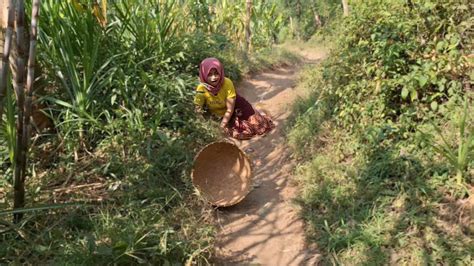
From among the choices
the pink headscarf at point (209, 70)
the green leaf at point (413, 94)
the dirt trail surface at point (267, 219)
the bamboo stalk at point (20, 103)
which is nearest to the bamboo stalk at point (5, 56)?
the bamboo stalk at point (20, 103)

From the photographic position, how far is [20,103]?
224cm

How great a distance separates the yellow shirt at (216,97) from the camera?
4488mm

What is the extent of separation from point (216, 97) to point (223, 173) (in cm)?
125

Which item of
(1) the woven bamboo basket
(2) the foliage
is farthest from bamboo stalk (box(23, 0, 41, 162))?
(1) the woven bamboo basket

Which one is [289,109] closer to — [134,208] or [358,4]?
[358,4]

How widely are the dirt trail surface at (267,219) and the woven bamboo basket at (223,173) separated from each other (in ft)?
0.40

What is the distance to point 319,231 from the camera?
295 centimetres

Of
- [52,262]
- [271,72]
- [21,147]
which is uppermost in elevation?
[21,147]

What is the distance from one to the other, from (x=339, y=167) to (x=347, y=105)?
68 cm

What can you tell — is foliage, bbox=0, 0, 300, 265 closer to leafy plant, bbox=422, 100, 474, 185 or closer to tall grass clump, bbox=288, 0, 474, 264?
tall grass clump, bbox=288, 0, 474, 264

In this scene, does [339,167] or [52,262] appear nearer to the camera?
[52,262]

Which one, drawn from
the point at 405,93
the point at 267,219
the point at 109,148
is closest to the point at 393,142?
the point at 405,93

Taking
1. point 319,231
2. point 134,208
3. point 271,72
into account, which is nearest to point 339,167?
point 319,231

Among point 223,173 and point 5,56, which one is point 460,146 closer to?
point 223,173
